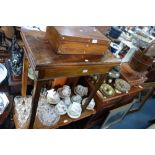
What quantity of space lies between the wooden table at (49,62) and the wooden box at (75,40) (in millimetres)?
38

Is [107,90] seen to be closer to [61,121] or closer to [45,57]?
[61,121]

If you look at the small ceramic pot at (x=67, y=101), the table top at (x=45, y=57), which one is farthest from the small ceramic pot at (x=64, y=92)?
the table top at (x=45, y=57)

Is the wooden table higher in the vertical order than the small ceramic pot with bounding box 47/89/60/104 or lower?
higher

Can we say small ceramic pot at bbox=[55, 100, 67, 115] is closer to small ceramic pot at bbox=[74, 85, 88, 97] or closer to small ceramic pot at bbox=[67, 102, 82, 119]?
small ceramic pot at bbox=[67, 102, 82, 119]

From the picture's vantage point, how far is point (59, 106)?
1.76 meters

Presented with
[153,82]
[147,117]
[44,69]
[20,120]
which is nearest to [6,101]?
[20,120]

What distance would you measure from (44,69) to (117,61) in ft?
1.96

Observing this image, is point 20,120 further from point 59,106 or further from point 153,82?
point 153,82

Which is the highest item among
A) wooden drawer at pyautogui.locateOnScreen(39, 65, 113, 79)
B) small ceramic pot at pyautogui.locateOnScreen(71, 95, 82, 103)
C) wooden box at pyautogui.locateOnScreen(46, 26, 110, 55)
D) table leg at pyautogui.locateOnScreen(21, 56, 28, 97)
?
wooden box at pyautogui.locateOnScreen(46, 26, 110, 55)

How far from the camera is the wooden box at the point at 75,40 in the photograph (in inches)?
41.8

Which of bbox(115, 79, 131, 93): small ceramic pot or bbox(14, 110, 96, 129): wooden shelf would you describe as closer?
bbox(14, 110, 96, 129): wooden shelf

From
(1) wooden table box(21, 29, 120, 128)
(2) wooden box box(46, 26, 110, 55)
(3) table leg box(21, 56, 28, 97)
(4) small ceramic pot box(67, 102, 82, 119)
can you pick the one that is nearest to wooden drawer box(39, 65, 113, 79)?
(1) wooden table box(21, 29, 120, 128)

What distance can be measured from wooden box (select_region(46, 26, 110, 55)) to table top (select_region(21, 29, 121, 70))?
0.11 feet

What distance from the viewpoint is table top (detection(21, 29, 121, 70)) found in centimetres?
101
